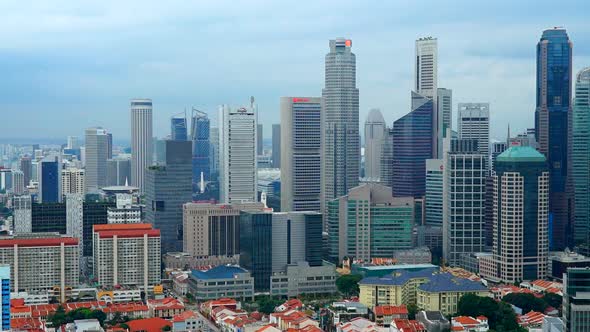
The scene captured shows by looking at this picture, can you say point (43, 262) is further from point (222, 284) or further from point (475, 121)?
point (475, 121)

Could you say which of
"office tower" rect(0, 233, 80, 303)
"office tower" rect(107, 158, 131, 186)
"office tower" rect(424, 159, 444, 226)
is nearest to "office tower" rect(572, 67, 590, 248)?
"office tower" rect(424, 159, 444, 226)

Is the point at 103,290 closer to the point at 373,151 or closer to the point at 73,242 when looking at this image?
the point at 73,242

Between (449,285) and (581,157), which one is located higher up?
(581,157)

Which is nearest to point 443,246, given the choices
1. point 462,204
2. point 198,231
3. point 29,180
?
point 462,204

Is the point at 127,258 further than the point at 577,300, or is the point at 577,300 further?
the point at 127,258

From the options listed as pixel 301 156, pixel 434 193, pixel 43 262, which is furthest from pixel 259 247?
pixel 301 156

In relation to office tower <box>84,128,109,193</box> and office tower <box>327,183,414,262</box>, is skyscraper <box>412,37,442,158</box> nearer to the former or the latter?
office tower <box>327,183,414,262</box>
